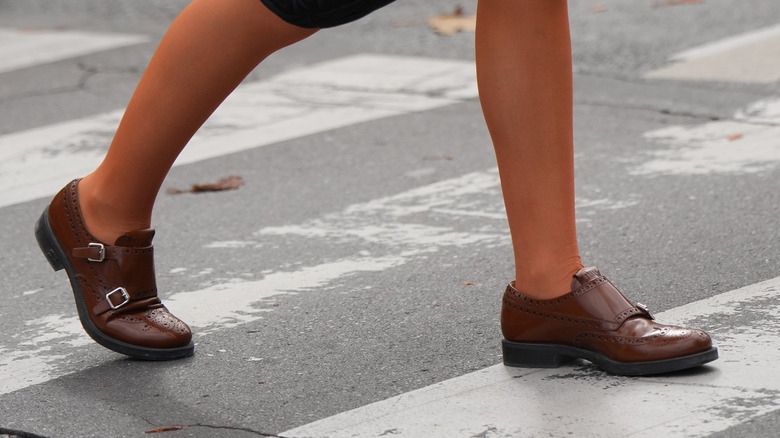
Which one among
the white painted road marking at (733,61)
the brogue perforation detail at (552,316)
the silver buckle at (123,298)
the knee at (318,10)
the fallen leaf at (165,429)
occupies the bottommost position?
the white painted road marking at (733,61)

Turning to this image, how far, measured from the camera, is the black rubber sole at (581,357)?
2.37 m

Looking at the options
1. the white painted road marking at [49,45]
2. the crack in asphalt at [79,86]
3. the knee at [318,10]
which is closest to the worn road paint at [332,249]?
the knee at [318,10]

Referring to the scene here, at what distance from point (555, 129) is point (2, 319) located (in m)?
1.41

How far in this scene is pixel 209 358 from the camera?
2.67 meters

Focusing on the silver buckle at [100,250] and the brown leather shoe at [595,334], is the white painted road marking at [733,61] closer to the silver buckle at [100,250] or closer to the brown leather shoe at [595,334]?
the brown leather shoe at [595,334]

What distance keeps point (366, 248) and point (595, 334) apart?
3.89 ft

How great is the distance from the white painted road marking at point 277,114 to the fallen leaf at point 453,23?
0.53m

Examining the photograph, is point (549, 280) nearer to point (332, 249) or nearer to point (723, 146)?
point (332, 249)

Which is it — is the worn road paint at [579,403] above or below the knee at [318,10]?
below

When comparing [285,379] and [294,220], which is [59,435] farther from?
[294,220]

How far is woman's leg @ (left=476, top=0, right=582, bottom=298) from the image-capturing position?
7.86 ft

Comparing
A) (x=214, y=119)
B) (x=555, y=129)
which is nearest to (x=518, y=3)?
(x=555, y=129)

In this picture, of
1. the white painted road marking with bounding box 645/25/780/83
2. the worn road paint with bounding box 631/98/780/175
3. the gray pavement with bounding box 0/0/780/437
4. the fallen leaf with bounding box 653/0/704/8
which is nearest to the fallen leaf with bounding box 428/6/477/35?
the gray pavement with bounding box 0/0/780/437

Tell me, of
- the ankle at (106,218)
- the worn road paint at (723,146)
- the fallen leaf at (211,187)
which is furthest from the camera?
the fallen leaf at (211,187)
